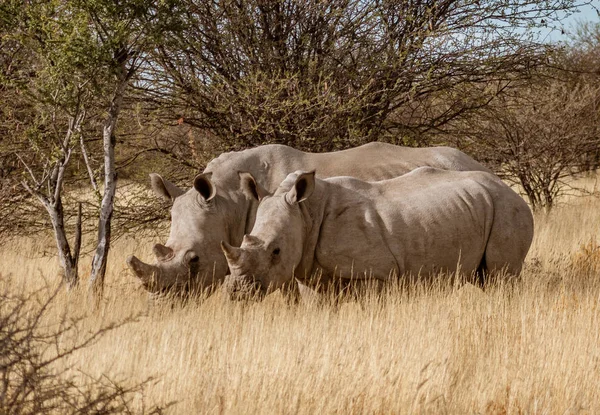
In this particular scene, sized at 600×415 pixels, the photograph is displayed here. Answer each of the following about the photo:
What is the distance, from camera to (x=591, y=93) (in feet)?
55.4

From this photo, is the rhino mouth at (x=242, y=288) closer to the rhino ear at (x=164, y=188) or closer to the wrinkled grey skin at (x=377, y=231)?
the wrinkled grey skin at (x=377, y=231)

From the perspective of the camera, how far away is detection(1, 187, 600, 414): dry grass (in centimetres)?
466

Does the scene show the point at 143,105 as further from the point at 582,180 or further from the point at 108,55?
the point at 582,180

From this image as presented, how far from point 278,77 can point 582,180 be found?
1169 cm

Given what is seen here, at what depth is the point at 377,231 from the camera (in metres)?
7.00

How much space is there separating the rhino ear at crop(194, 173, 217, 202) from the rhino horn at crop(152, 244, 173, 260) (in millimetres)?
543

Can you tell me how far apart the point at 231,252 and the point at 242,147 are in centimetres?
413

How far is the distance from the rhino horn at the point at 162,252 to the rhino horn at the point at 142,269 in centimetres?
15

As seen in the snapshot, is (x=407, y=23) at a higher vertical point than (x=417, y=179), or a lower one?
higher

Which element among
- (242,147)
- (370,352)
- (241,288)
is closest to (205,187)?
(241,288)

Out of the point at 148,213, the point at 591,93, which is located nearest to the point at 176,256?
the point at 148,213

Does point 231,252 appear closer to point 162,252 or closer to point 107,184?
point 162,252

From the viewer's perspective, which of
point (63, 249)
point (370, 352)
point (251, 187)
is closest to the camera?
point (370, 352)

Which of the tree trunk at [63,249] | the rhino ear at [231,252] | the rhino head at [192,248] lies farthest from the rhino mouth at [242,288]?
the tree trunk at [63,249]
